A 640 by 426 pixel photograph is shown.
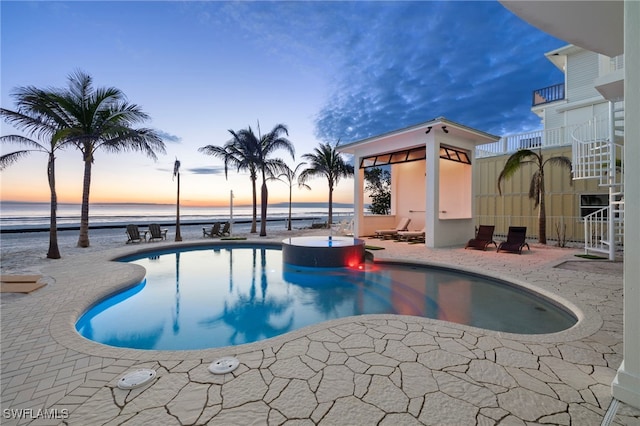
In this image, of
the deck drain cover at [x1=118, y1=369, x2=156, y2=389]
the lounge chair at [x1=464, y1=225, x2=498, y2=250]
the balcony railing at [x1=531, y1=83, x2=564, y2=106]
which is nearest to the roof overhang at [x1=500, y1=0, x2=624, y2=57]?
the lounge chair at [x1=464, y1=225, x2=498, y2=250]

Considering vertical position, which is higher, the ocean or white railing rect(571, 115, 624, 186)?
white railing rect(571, 115, 624, 186)

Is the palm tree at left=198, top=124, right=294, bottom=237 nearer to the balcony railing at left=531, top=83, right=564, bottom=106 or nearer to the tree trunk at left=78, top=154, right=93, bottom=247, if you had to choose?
the tree trunk at left=78, top=154, right=93, bottom=247

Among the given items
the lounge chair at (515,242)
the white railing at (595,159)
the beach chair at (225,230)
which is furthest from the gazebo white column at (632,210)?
the beach chair at (225,230)

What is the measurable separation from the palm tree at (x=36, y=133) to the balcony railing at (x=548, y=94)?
87.9 feet

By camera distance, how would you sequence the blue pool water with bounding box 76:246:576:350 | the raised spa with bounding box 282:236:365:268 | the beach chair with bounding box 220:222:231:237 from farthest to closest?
1. the beach chair with bounding box 220:222:231:237
2. the raised spa with bounding box 282:236:365:268
3. the blue pool water with bounding box 76:246:576:350

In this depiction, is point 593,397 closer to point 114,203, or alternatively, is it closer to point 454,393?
point 454,393

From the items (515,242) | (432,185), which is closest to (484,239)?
(515,242)

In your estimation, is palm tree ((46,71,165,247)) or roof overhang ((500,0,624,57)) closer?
roof overhang ((500,0,624,57))

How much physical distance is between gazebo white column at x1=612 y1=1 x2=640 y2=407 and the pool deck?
0.31 metres

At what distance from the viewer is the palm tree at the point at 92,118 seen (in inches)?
424

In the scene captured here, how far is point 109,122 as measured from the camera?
1140 centimetres

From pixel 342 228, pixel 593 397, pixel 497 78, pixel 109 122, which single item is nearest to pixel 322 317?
pixel 593 397

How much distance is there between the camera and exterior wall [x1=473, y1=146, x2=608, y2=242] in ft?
42.2

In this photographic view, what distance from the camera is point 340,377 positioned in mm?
2609
